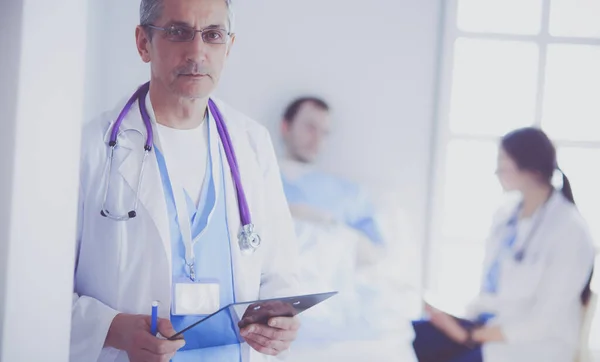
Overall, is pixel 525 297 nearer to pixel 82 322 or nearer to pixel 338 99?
pixel 338 99

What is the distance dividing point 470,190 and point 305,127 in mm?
518

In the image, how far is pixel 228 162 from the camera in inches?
65.7

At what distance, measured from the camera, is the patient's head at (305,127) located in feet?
5.80

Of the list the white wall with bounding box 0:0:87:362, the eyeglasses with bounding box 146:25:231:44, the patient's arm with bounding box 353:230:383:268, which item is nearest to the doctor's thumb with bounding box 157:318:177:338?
the white wall with bounding box 0:0:87:362

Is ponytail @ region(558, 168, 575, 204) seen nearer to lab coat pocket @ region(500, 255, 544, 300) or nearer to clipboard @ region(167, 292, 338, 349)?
lab coat pocket @ region(500, 255, 544, 300)

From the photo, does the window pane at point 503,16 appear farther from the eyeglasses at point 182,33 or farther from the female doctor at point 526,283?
the eyeglasses at point 182,33

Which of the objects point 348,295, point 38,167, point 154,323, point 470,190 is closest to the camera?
point 38,167

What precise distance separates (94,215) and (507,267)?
1.14 metres

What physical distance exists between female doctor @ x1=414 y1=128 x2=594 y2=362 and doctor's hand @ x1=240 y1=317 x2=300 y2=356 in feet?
1.32

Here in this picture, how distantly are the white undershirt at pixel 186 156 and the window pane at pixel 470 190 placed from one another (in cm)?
70

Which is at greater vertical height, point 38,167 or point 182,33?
point 182,33

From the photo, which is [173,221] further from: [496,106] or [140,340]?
[496,106]

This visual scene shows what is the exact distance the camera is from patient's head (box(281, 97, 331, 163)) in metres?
1.77

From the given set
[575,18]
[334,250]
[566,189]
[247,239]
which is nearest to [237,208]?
[247,239]
